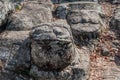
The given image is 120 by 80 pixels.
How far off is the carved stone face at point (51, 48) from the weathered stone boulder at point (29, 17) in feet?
5.93

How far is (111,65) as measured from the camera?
8.20m

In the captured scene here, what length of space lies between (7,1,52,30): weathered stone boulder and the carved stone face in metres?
1.81

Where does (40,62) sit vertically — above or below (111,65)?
above

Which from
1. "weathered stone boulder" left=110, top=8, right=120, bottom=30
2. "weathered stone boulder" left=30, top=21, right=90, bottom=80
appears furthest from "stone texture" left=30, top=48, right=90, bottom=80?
"weathered stone boulder" left=110, top=8, right=120, bottom=30

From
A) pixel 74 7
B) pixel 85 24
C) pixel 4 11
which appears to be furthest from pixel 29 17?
pixel 85 24

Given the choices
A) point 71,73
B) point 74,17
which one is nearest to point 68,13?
point 74,17

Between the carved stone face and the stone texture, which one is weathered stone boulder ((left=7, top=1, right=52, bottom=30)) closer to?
the carved stone face

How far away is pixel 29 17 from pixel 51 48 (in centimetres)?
255

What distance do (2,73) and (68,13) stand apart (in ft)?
10.6

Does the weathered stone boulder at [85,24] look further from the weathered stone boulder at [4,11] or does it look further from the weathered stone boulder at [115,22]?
the weathered stone boulder at [4,11]

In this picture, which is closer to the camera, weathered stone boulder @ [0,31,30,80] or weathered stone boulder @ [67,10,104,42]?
weathered stone boulder @ [0,31,30,80]

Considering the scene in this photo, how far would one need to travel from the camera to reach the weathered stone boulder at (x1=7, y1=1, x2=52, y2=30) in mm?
9128

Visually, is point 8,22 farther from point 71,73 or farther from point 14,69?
point 71,73

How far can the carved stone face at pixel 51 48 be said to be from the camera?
23.5 feet
